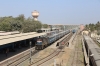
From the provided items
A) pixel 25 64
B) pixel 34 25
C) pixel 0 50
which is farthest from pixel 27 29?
pixel 25 64

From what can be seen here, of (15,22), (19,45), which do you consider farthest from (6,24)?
(19,45)

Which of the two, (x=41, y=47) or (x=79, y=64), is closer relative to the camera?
(x=79, y=64)

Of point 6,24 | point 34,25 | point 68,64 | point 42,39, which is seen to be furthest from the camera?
point 34,25

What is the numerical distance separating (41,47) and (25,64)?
50.0ft

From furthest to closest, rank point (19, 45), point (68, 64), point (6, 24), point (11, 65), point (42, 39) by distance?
1. point (6, 24)
2. point (19, 45)
3. point (42, 39)
4. point (68, 64)
5. point (11, 65)

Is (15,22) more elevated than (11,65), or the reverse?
(15,22)

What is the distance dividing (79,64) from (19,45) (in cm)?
2098

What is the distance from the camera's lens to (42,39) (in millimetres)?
42094

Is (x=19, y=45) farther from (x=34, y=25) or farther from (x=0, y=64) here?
(x=34, y=25)

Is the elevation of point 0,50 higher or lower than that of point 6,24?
lower

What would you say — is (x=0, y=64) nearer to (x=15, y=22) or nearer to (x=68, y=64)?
(x=68, y=64)

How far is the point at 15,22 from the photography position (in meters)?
92.9

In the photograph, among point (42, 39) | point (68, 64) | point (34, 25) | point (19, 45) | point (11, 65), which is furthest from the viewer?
point (34, 25)

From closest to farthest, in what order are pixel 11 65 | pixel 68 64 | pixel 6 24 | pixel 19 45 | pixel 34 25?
pixel 11 65 → pixel 68 64 → pixel 19 45 → pixel 6 24 → pixel 34 25
